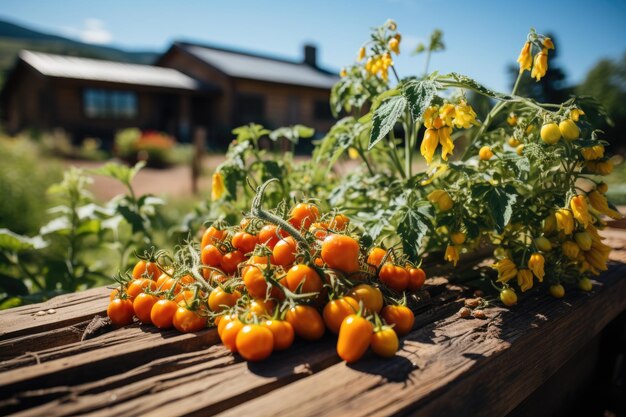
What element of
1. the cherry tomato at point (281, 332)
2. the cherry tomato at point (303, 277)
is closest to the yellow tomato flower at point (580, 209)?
the cherry tomato at point (303, 277)

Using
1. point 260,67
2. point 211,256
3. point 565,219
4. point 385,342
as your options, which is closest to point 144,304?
point 211,256

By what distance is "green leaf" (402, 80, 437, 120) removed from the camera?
48.2 inches

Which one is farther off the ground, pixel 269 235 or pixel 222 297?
pixel 269 235

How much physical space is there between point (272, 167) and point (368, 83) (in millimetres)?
627

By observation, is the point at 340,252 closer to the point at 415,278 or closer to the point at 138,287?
the point at 415,278

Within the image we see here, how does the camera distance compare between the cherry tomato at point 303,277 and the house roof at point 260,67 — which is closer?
the cherry tomato at point 303,277

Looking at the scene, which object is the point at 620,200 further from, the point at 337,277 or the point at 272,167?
the point at 337,277

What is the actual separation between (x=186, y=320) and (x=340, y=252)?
0.47 meters

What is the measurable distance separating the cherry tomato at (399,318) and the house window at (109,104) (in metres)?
18.8

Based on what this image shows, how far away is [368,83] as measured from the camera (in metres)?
2.06

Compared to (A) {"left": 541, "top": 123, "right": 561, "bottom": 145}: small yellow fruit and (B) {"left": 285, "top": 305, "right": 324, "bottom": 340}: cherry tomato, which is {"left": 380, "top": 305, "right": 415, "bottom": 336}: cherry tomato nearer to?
(B) {"left": 285, "top": 305, "right": 324, "bottom": 340}: cherry tomato

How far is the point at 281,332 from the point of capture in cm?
104

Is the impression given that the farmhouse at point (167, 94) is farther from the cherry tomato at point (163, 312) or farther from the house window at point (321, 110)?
the cherry tomato at point (163, 312)

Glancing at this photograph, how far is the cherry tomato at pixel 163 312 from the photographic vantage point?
1.19 metres
